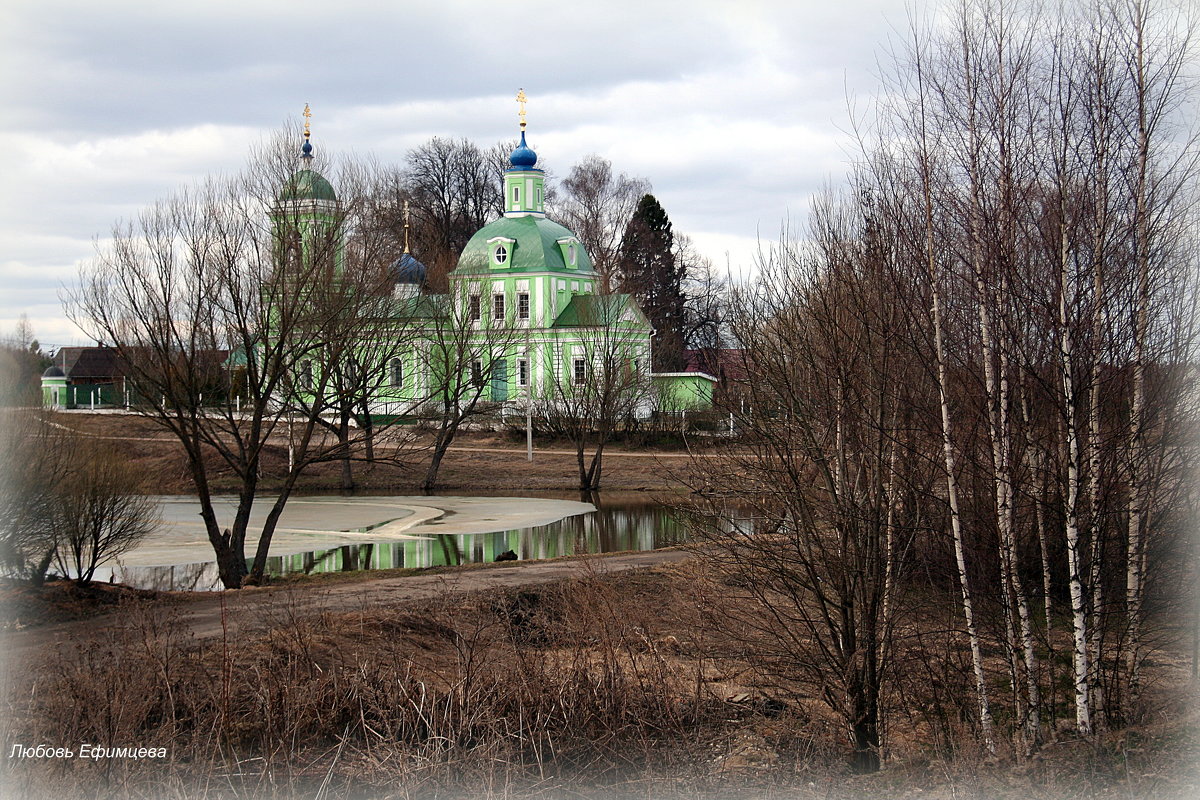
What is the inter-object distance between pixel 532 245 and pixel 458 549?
3126cm

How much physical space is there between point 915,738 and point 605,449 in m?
33.5

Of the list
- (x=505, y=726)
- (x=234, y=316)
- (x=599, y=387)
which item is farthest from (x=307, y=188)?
(x=599, y=387)

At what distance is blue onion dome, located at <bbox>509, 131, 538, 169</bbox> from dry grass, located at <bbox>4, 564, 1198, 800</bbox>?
152ft

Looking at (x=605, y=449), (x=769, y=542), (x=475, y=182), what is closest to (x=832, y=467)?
(x=769, y=542)

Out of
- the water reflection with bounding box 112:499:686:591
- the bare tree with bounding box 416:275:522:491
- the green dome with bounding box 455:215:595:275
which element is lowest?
the water reflection with bounding box 112:499:686:591

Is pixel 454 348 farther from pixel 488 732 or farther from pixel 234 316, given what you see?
pixel 488 732

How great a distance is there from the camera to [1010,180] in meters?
8.47

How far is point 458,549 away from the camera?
23.3 m

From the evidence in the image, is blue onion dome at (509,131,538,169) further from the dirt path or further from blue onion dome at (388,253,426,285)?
the dirt path

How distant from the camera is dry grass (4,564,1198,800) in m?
7.68

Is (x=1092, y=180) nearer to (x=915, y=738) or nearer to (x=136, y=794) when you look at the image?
(x=915, y=738)

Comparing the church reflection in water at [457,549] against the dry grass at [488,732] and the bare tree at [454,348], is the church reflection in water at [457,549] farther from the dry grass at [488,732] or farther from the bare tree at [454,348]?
the dry grass at [488,732]

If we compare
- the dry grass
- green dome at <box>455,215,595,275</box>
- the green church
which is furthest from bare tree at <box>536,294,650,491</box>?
the dry grass

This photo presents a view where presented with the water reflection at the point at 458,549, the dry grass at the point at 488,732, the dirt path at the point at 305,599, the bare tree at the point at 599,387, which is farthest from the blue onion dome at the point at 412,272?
the dry grass at the point at 488,732
